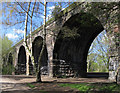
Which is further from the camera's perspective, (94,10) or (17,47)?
(17,47)

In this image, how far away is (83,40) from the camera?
11953 mm

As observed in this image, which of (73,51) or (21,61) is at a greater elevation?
(73,51)

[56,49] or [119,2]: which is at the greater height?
[119,2]

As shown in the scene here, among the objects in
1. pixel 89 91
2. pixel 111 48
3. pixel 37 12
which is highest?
pixel 37 12

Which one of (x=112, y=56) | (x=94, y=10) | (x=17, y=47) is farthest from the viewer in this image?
(x=17, y=47)

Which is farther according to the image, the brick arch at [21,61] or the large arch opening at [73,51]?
the brick arch at [21,61]

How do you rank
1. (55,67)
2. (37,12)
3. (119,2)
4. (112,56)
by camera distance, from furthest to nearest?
(55,67)
(37,12)
(112,56)
(119,2)

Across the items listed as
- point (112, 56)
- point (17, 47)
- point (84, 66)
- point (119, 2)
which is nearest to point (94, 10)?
point (119, 2)

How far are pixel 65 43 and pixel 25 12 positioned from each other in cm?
390

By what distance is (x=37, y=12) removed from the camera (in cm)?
872

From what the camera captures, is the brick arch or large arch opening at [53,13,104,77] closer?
large arch opening at [53,13,104,77]

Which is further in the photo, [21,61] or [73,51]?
[21,61]

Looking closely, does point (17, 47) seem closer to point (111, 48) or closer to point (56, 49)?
point (56, 49)

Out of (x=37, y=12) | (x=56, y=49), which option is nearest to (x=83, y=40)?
(x=56, y=49)
